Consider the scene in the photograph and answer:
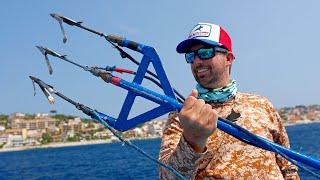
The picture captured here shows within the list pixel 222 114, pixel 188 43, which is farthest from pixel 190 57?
pixel 222 114

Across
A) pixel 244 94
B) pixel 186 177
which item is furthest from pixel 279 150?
pixel 244 94

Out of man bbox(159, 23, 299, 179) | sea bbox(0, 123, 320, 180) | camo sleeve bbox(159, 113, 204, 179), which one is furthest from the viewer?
sea bbox(0, 123, 320, 180)

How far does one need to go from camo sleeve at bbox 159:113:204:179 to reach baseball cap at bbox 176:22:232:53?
0.56m

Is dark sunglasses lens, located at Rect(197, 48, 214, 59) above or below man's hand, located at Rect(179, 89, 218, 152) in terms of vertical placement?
above

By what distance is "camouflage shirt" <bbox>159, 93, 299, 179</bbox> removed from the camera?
11.2 ft

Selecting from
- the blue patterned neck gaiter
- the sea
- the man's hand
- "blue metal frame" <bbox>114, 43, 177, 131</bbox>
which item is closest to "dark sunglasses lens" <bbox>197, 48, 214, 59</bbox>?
the blue patterned neck gaiter

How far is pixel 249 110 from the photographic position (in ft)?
13.3

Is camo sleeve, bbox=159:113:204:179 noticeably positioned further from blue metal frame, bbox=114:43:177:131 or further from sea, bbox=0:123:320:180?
sea, bbox=0:123:320:180

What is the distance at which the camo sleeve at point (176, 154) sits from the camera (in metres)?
2.98

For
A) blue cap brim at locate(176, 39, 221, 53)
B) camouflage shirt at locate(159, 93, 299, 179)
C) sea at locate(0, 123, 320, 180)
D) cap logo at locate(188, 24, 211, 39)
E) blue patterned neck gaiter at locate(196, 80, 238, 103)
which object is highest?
cap logo at locate(188, 24, 211, 39)

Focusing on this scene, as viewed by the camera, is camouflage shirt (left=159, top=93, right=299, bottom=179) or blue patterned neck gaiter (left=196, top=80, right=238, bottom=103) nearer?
camouflage shirt (left=159, top=93, right=299, bottom=179)

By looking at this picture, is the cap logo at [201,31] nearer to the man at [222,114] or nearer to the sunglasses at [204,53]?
the man at [222,114]

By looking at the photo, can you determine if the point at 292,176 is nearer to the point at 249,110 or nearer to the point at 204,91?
the point at 249,110

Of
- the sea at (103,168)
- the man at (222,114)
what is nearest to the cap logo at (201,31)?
the man at (222,114)
